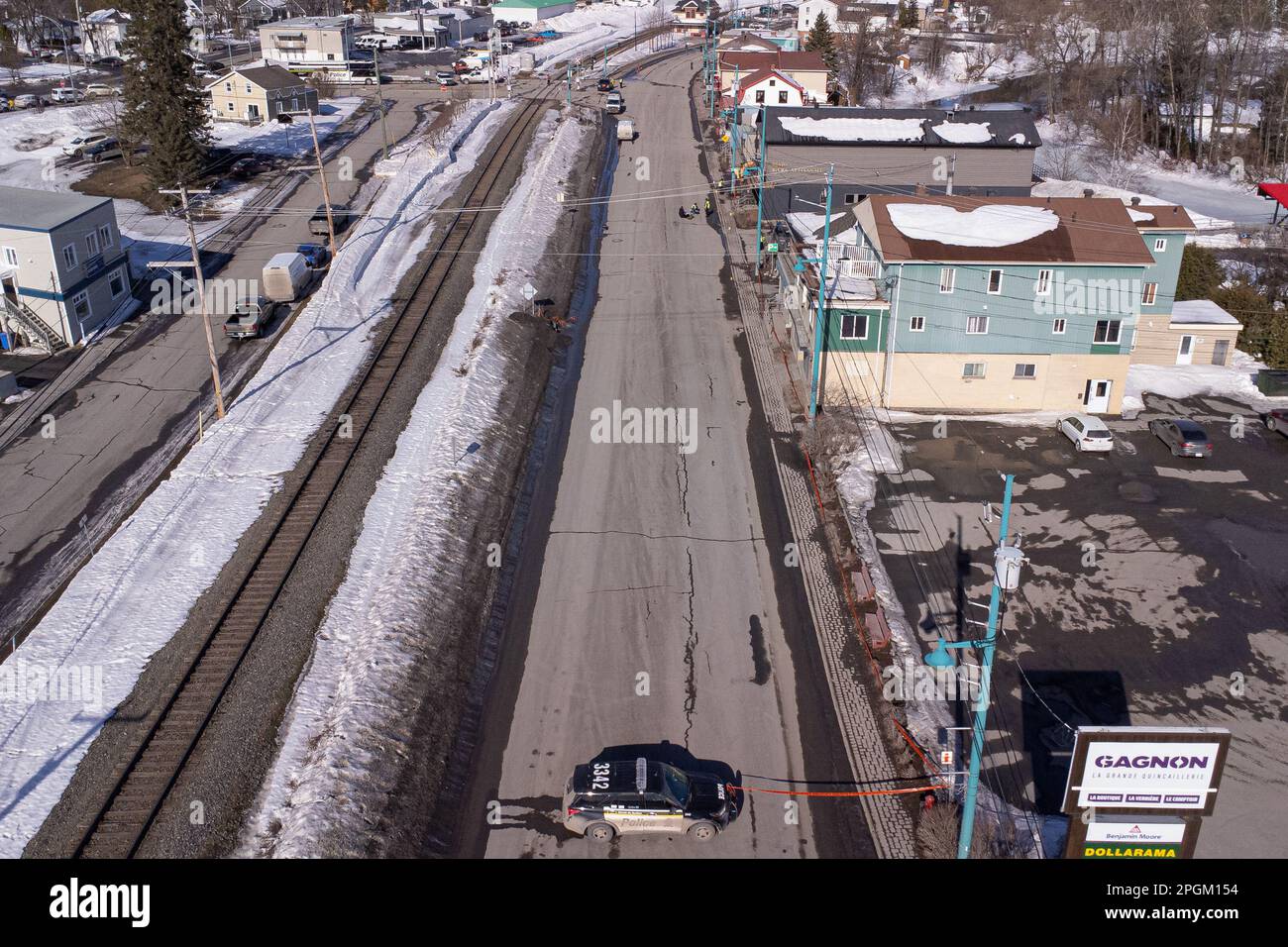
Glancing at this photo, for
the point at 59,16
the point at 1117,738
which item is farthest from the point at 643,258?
the point at 59,16

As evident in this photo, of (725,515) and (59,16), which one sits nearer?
(725,515)

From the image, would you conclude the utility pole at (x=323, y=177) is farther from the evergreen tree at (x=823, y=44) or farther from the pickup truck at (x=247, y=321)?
the evergreen tree at (x=823, y=44)

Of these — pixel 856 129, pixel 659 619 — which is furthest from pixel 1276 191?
pixel 659 619

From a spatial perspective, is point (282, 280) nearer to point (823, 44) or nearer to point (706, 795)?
point (706, 795)

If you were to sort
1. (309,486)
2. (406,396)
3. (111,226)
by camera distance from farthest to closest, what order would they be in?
(111,226) → (406,396) → (309,486)

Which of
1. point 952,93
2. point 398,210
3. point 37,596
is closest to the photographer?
point 37,596

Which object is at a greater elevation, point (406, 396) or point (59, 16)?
point (59, 16)

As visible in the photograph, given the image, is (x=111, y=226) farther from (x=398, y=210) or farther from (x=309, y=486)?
(x=309, y=486)

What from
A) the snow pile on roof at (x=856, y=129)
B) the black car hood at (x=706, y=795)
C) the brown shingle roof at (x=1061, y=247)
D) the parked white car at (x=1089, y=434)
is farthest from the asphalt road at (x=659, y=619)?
the snow pile on roof at (x=856, y=129)

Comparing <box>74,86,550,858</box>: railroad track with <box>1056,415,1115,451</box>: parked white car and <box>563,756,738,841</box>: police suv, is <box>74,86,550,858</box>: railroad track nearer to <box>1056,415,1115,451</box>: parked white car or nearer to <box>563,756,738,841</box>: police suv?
<box>563,756,738,841</box>: police suv
